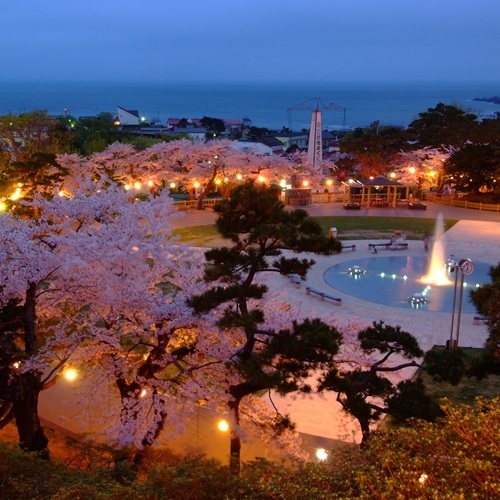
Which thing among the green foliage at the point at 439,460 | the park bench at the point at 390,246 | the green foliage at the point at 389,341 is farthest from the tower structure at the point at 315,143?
the green foliage at the point at 439,460

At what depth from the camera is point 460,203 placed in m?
39.6

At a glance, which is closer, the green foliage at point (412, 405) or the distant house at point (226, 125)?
the green foliage at point (412, 405)

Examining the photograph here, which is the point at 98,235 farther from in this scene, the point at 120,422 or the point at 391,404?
the point at 391,404

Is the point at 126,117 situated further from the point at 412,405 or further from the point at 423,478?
the point at 423,478

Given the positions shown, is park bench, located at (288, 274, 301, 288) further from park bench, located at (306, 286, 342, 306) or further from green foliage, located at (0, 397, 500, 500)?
green foliage, located at (0, 397, 500, 500)

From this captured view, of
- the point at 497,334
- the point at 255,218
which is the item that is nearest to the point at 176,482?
the point at 255,218

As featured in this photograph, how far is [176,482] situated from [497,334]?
21.6 ft

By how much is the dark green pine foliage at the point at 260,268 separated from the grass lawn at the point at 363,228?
60.2 feet

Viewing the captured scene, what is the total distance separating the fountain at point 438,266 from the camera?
23427mm

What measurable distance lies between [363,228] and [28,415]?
80.9 feet

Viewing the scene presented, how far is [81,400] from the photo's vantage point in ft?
39.0

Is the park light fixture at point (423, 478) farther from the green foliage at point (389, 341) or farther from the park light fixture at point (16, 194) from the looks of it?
the park light fixture at point (16, 194)

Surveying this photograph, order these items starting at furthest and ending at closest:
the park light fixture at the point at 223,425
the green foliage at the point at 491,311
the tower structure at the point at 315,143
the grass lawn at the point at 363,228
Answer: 1. the tower structure at the point at 315,143
2. the grass lawn at the point at 363,228
3. the park light fixture at the point at 223,425
4. the green foliage at the point at 491,311

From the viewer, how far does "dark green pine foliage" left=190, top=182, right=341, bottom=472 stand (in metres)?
9.74
